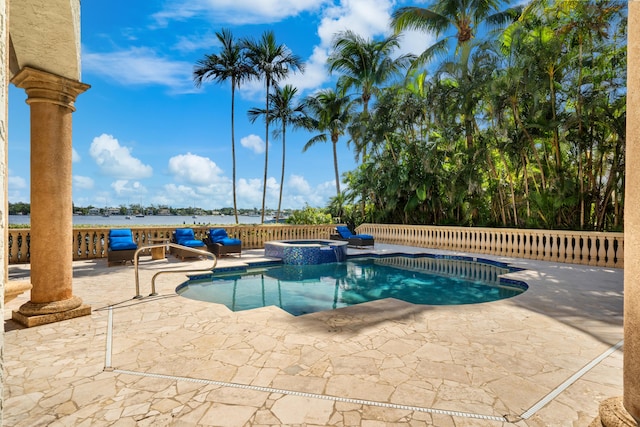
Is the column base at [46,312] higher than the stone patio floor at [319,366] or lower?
higher

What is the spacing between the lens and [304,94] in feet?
74.8

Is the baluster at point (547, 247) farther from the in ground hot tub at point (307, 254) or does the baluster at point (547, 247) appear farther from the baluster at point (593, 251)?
the in ground hot tub at point (307, 254)

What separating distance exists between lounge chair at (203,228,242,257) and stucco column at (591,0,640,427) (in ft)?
34.0

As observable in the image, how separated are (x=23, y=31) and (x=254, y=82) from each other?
17.2 metres

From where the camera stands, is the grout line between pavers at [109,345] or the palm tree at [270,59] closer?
the grout line between pavers at [109,345]

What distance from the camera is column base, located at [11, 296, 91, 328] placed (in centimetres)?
446

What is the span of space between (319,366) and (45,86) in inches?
200

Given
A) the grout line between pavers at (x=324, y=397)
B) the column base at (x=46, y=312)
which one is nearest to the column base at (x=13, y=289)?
the grout line between pavers at (x=324, y=397)

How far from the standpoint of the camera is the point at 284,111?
22297 millimetres

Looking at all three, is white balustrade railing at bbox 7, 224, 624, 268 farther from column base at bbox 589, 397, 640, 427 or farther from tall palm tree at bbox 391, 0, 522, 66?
column base at bbox 589, 397, 640, 427

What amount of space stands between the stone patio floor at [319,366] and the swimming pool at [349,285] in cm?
151

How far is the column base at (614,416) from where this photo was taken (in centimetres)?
185

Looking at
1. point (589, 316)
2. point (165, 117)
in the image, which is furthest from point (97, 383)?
point (165, 117)

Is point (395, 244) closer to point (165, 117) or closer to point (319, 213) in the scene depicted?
point (319, 213)
